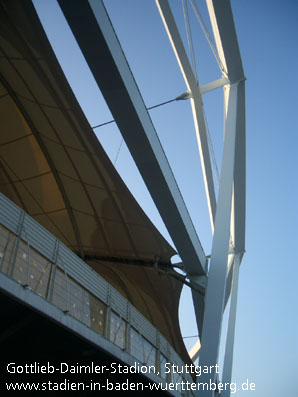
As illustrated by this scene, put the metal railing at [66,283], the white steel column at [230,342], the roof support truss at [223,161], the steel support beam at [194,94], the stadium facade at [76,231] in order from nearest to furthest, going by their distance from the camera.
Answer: the metal railing at [66,283] → the stadium facade at [76,231] → the roof support truss at [223,161] → the steel support beam at [194,94] → the white steel column at [230,342]

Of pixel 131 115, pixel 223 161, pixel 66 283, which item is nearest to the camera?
pixel 66 283

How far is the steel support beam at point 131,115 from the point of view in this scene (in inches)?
298

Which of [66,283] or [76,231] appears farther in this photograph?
[76,231]

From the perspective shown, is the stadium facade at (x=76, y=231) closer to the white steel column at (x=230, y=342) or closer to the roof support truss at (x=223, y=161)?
the roof support truss at (x=223, y=161)

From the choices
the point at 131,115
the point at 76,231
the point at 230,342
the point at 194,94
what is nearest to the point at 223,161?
the point at 194,94

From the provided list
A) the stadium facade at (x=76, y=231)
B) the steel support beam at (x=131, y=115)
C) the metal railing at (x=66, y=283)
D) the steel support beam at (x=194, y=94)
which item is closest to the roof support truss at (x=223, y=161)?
the steel support beam at (x=194, y=94)

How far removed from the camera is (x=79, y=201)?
16.4 m

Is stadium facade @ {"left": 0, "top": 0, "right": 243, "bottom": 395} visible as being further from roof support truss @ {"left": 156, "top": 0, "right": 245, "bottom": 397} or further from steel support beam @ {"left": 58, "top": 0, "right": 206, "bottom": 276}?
roof support truss @ {"left": 156, "top": 0, "right": 245, "bottom": 397}

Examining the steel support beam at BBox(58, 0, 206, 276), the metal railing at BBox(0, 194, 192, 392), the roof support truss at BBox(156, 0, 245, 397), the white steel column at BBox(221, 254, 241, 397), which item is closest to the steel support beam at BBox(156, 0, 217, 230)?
the roof support truss at BBox(156, 0, 245, 397)

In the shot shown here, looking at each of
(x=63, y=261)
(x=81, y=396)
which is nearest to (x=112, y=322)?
(x=63, y=261)

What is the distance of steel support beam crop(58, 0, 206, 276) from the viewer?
757cm

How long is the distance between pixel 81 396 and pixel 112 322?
3120mm

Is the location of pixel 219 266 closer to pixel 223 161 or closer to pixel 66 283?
pixel 223 161

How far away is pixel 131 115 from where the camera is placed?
9344mm
